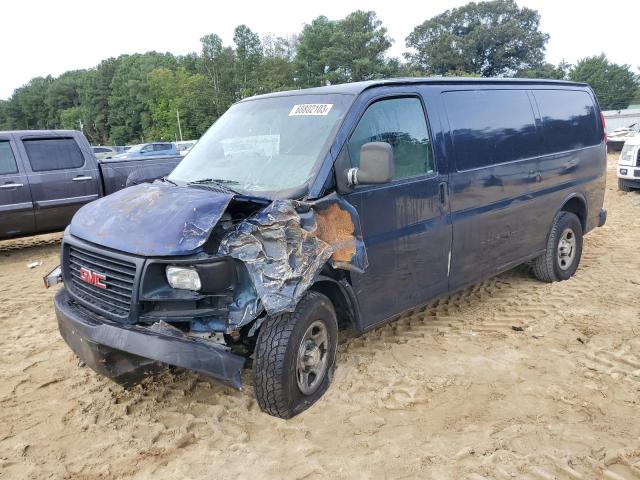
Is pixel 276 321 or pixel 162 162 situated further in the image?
pixel 162 162

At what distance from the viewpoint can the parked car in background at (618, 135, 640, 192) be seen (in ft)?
37.5

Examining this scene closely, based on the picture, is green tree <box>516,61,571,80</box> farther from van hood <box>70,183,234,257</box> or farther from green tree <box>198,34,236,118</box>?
van hood <box>70,183,234,257</box>

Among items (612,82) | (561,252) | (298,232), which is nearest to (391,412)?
(298,232)

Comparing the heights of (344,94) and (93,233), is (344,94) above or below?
above

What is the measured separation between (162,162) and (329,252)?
5.84 meters

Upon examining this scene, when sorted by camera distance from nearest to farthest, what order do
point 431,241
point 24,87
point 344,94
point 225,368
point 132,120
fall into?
1. point 225,368
2. point 344,94
3. point 431,241
4. point 132,120
5. point 24,87

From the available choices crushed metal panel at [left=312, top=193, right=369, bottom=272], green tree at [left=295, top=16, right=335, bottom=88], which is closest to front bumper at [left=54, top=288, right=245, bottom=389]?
crushed metal panel at [left=312, top=193, right=369, bottom=272]

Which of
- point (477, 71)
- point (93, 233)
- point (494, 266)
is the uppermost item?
point (477, 71)

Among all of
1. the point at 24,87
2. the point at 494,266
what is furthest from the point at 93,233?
the point at 24,87

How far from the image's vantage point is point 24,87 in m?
123

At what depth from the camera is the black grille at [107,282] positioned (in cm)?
297

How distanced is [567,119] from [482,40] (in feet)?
246

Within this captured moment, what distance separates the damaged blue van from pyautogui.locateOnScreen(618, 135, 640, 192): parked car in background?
8150mm

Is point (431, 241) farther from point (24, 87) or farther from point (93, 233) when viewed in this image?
point (24, 87)
